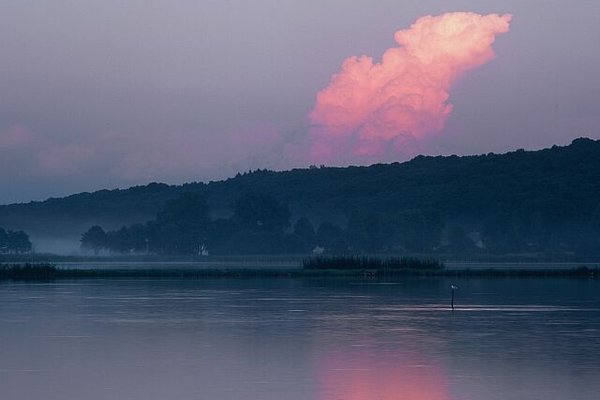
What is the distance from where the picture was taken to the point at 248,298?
5644cm

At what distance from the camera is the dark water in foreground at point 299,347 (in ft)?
79.2

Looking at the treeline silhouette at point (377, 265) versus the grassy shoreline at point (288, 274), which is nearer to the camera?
the grassy shoreline at point (288, 274)

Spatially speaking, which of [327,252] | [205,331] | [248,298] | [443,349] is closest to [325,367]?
[443,349]

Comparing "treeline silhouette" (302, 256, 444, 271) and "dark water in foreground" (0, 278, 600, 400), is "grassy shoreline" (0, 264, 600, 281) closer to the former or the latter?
"treeline silhouette" (302, 256, 444, 271)

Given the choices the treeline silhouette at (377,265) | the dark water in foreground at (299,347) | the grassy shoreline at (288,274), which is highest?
the treeline silhouette at (377,265)

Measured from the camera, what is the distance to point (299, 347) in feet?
105

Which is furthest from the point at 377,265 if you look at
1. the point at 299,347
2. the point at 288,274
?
the point at 299,347

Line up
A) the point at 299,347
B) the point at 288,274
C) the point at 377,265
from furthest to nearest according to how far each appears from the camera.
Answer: the point at 377,265, the point at 288,274, the point at 299,347

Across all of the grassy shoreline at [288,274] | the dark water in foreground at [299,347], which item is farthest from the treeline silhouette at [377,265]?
the dark water in foreground at [299,347]

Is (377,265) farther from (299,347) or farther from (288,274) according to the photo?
(299,347)

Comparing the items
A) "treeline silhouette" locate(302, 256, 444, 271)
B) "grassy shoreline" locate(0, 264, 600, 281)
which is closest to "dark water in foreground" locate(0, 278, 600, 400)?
"grassy shoreline" locate(0, 264, 600, 281)

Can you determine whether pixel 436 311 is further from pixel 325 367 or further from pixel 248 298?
pixel 325 367

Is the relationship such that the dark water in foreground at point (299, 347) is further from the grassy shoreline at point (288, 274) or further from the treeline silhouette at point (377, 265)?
the treeline silhouette at point (377, 265)

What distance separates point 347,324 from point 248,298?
17.3 m
